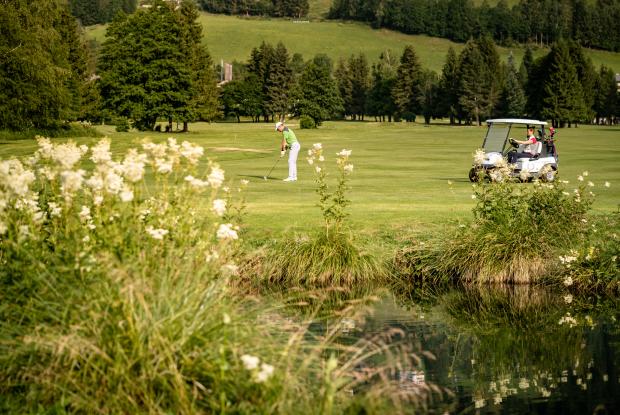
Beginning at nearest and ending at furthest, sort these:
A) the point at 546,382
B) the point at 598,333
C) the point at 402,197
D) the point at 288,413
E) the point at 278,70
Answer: the point at 288,413, the point at 546,382, the point at 598,333, the point at 402,197, the point at 278,70

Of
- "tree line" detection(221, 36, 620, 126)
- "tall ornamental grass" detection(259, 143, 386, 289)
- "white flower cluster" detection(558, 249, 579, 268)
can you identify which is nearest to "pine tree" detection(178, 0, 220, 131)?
"tree line" detection(221, 36, 620, 126)

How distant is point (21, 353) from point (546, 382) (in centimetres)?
590

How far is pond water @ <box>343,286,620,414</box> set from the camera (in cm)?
961

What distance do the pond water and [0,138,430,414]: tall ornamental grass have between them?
5.45 feet

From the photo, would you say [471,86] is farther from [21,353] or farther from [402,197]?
[21,353]

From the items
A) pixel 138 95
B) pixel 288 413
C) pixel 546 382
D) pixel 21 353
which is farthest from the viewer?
pixel 138 95

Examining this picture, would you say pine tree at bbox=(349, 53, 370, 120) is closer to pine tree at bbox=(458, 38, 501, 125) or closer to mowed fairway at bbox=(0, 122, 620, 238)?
pine tree at bbox=(458, 38, 501, 125)

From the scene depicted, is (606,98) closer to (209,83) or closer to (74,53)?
(209,83)

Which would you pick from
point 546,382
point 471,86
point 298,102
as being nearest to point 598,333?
point 546,382

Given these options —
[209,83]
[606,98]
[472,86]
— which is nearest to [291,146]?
[209,83]

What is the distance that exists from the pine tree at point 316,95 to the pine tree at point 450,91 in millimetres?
18741

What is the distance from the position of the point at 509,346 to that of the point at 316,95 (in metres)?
107

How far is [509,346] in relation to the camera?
40.0ft

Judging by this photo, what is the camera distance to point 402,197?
25.0 metres
